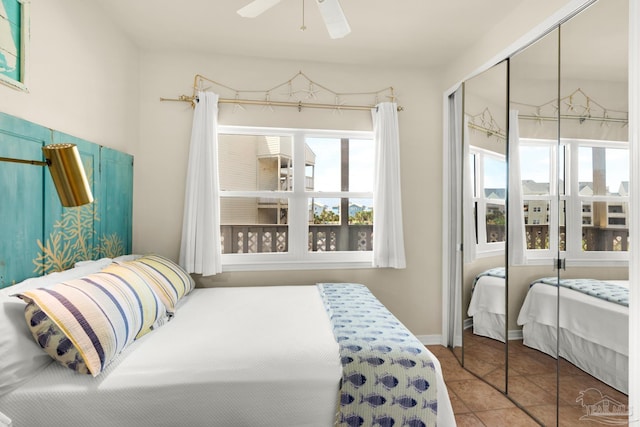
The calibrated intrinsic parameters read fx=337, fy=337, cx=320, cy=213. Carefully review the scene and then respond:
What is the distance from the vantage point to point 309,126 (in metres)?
3.16

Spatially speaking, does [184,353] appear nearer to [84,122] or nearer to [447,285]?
[84,122]

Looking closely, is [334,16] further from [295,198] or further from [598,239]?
[598,239]

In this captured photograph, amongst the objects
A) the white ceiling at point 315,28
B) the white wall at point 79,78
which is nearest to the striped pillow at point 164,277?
the white wall at point 79,78

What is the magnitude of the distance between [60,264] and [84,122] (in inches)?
36.3

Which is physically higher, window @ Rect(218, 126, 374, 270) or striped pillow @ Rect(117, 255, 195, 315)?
window @ Rect(218, 126, 374, 270)

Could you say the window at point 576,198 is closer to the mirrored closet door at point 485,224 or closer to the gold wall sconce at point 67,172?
the mirrored closet door at point 485,224

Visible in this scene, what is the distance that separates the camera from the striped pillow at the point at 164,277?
A: 2131 mm

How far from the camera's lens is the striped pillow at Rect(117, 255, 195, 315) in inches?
83.9

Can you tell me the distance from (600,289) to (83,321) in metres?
2.42

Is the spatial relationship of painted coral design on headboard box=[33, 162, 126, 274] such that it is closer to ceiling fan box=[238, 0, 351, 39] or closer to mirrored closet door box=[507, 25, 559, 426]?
ceiling fan box=[238, 0, 351, 39]

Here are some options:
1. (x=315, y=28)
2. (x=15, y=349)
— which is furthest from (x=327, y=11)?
(x=15, y=349)

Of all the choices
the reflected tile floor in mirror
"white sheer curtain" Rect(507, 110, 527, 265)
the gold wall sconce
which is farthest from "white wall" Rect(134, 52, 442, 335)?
the gold wall sconce

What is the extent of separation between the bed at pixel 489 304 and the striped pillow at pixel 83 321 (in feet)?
7.75

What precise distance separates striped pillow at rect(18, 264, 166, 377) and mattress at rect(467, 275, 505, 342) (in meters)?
2.36
